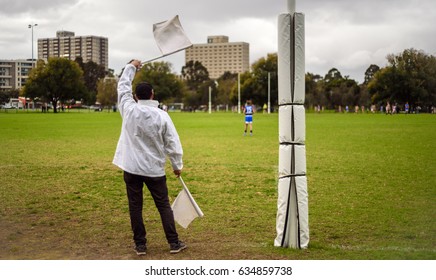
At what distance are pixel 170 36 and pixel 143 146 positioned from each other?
1.31m

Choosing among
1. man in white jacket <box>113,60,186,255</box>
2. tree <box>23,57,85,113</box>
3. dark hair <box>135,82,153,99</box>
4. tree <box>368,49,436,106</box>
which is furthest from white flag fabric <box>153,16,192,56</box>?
tree <box>23,57,85,113</box>

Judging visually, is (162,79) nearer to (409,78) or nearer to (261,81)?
(261,81)

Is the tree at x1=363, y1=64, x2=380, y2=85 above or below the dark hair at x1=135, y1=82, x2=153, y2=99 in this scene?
above

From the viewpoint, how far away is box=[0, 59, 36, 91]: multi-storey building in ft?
36.2

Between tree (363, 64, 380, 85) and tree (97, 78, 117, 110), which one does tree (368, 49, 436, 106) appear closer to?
tree (363, 64, 380, 85)

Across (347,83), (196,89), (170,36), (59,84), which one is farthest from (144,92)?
(196,89)

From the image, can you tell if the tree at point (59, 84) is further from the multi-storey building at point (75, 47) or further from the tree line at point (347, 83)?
the multi-storey building at point (75, 47)

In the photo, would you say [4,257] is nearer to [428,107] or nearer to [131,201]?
[131,201]

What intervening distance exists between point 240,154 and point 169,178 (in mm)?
5599

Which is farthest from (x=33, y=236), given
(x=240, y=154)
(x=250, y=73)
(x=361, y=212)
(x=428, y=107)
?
(x=250, y=73)

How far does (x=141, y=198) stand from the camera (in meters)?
6.08

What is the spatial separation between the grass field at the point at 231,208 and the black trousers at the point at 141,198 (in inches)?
10.6

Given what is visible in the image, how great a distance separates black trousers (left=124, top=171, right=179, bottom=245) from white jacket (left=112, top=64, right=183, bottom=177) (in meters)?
0.11

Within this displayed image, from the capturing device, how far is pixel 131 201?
6.05 m
